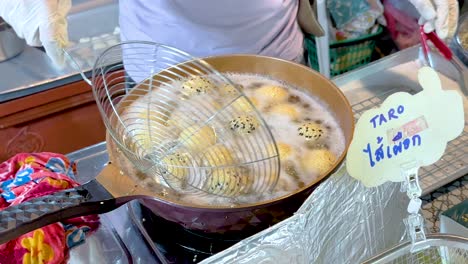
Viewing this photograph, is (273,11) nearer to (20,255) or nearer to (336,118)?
(336,118)

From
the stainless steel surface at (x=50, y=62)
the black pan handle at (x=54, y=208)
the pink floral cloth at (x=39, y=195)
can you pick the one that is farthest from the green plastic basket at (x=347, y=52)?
the black pan handle at (x=54, y=208)

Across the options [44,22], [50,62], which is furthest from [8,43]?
[44,22]

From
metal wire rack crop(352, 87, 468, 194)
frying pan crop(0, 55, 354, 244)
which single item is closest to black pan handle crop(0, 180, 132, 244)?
frying pan crop(0, 55, 354, 244)

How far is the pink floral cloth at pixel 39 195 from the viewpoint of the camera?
570 mm

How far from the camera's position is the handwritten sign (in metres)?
0.50

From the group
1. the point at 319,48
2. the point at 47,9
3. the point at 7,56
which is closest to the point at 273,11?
the point at 319,48

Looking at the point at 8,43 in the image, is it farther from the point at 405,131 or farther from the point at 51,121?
the point at 405,131

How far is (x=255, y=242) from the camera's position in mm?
526

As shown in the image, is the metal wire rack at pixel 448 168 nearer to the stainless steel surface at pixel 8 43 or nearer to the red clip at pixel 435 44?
the red clip at pixel 435 44

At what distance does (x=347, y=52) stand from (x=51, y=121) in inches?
36.5

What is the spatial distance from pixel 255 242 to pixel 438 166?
0.40 metres

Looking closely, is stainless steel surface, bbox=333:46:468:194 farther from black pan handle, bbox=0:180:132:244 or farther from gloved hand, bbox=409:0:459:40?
black pan handle, bbox=0:180:132:244

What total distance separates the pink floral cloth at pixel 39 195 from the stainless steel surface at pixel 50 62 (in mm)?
875

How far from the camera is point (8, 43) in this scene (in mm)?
1551
